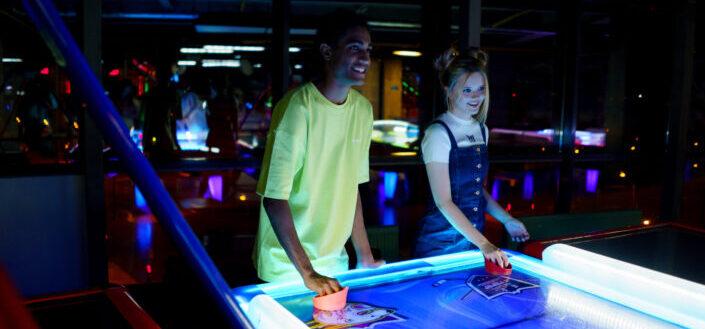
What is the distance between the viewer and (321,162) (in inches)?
65.8

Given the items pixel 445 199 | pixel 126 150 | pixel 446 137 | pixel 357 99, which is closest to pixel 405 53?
pixel 446 137

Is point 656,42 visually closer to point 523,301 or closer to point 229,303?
point 523,301

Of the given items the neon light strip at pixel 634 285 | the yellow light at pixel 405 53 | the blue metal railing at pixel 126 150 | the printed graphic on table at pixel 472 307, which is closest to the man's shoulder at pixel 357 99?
the printed graphic on table at pixel 472 307

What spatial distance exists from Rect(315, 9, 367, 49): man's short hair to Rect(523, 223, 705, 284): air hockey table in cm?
101

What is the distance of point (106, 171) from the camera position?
3.53 meters

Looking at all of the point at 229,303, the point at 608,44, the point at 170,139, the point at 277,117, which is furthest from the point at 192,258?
the point at 608,44

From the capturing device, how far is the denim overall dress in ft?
7.11

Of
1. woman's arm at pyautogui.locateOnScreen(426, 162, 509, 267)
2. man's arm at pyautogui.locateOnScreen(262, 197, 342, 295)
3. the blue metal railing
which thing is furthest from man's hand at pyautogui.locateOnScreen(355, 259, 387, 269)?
the blue metal railing

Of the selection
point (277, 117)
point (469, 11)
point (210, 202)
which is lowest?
point (210, 202)

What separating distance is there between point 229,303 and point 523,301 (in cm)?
97

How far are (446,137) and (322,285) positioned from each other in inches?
36.7

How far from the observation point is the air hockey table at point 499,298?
1300 millimetres

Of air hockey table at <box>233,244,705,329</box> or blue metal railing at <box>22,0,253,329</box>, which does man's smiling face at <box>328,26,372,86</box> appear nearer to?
air hockey table at <box>233,244,705,329</box>

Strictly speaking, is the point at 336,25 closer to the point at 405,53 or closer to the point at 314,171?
the point at 314,171
